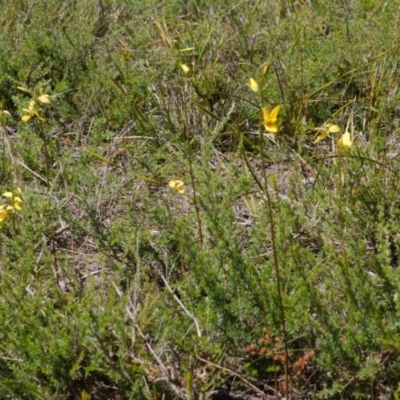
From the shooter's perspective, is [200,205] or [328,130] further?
[200,205]

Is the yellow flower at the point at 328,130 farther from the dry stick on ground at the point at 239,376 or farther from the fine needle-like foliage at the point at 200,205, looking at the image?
the dry stick on ground at the point at 239,376

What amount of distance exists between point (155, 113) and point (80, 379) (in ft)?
5.15

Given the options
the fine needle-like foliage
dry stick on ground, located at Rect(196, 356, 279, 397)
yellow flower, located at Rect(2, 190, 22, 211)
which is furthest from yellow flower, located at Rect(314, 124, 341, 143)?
yellow flower, located at Rect(2, 190, 22, 211)

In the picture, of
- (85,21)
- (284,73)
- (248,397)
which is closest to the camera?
(248,397)

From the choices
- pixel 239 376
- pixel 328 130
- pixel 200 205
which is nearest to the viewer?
pixel 239 376

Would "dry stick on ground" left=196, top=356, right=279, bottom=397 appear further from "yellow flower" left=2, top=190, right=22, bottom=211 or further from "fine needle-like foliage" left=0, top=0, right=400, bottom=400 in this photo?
"yellow flower" left=2, top=190, right=22, bottom=211

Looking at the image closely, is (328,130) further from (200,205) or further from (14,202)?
(14,202)

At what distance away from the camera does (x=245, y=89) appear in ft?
10.9

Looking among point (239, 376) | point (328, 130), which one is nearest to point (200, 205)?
point (328, 130)

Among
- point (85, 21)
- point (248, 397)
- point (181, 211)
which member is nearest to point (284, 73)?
point (181, 211)

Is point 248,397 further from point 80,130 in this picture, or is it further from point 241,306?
point 80,130

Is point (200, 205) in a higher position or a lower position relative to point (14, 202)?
lower

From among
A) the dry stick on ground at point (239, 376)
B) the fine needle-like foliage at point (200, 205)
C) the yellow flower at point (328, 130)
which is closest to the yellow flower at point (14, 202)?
A: the fine needle-like foliage at point (200, 205)

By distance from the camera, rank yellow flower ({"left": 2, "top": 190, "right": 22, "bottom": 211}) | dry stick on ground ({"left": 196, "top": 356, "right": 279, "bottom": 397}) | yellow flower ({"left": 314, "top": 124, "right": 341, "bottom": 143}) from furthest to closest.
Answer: yellow flower ({"left": 2, "top": 190, "right": 22, "bottom": 211})
yellow flower ({"left": 314, "top": 124, "right": 341, "bottom": 143})
dry stick on ground ({"left": 196, "top": 356, "right": 279, "bottom": 397})
